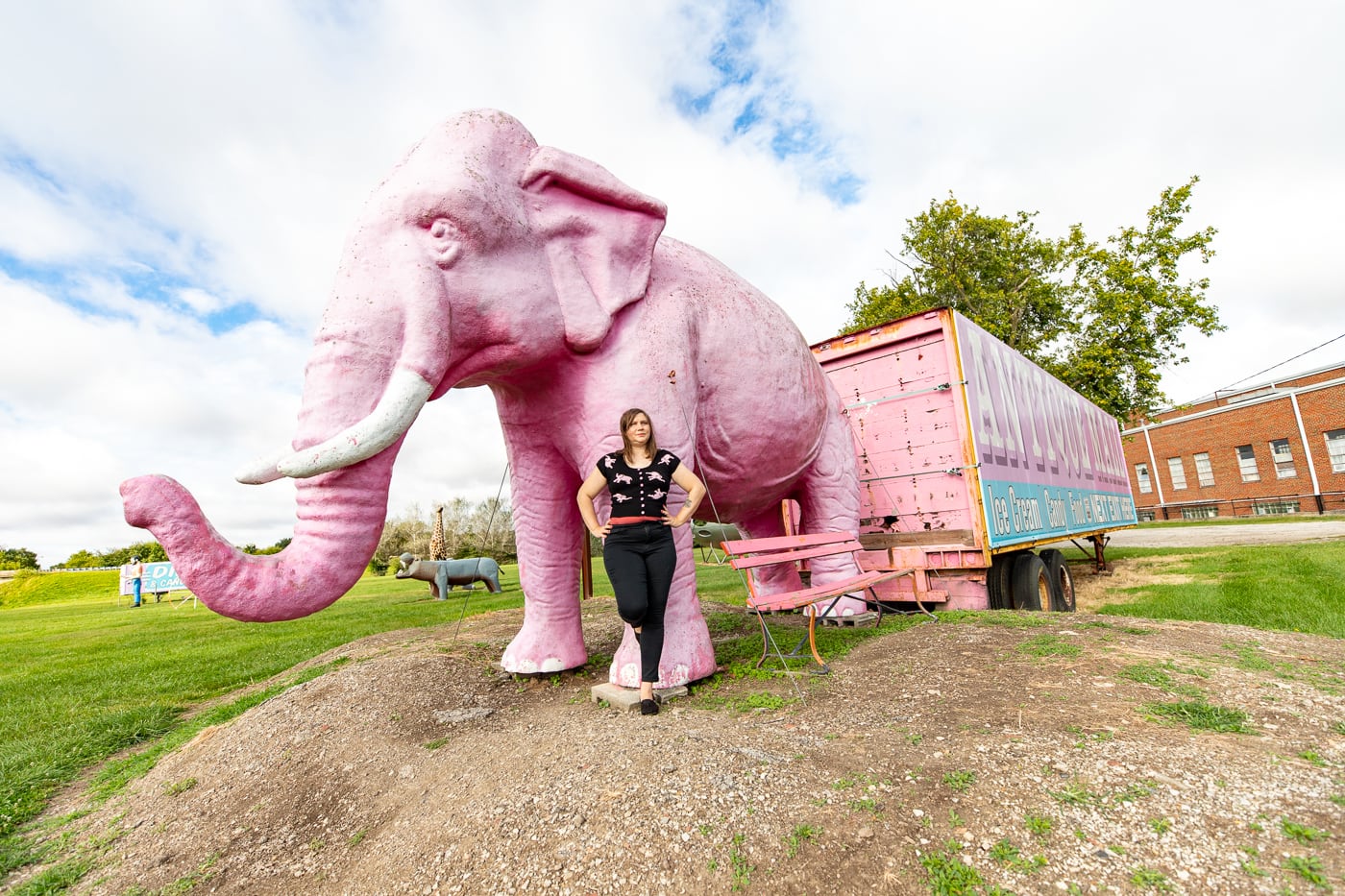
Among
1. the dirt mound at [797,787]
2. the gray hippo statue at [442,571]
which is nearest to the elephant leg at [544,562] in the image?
the dirt mound at [797,787]

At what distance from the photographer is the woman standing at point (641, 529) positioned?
2873mm

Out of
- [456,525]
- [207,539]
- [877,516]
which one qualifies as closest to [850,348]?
[877,516]

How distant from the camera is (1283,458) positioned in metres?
25.1

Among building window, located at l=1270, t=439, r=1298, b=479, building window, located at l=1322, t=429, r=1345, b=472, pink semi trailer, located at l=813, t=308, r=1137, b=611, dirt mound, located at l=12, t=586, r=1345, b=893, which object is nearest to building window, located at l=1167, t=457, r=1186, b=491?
building window, located at l=1270, t=439, r=1298, b=479

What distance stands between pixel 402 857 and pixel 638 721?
1.03 metres

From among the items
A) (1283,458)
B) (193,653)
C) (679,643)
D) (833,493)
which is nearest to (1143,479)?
(1283,458)

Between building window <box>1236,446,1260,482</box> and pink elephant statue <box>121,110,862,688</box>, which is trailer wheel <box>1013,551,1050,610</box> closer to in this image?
pink elephant statue <box>121,110,862,688</box>

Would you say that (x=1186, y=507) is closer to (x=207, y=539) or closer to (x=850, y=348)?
(x=850, y=348)

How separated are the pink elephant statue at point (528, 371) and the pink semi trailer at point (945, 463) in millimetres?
1514

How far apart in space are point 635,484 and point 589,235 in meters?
1.27

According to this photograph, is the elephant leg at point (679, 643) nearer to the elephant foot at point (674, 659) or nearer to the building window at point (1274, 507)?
the elephant foot at point (674, 659)

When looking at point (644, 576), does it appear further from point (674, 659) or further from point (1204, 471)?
point (1204, 471)

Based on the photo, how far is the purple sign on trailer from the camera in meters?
5.38

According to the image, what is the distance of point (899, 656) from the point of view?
3.48 m
